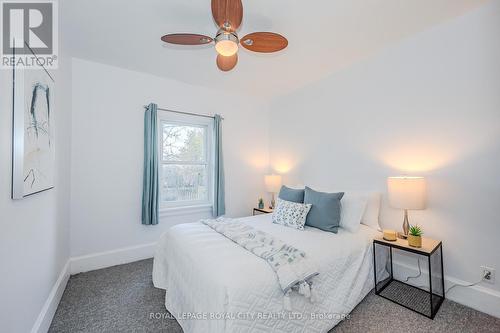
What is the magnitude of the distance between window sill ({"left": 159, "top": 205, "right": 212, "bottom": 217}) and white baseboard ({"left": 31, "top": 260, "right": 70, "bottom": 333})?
3.92 feet

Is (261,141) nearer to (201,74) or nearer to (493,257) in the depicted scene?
(201,74)

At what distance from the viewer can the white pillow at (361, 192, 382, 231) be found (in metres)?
2.46

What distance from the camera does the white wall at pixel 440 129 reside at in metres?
1.89

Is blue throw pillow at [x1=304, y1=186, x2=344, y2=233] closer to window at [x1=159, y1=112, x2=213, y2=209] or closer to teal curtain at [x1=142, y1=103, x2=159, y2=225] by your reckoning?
window at [x1=159, y1=112, x2=213, y2=209]

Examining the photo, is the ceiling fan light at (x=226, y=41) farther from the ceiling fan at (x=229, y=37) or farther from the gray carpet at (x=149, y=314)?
the gray carpet at (x=149, y=314)

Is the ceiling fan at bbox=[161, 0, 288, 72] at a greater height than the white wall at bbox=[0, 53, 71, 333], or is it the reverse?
the ceiling fan at bbox=[161, 0, 288, 72]

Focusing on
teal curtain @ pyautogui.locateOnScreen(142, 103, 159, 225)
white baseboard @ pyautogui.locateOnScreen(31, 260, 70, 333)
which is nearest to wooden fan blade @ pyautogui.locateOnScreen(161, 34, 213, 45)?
teal curtain @ pyautogui.locateOnScreen(142, 103, 159, 225)

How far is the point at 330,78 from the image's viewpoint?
3.15 meters

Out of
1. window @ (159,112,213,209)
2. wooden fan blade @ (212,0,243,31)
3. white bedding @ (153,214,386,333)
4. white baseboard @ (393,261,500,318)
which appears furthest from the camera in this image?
window @ (159,112,213,209)

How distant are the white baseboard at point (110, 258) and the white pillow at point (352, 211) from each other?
2.53 m

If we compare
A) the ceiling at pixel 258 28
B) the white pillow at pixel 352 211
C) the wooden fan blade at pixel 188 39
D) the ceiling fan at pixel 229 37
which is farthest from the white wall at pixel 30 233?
the white pillow at pixel 352 211

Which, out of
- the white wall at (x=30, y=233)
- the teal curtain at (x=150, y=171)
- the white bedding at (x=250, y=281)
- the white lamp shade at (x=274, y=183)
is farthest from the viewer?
the white lamp shade at (x=274, y=183)

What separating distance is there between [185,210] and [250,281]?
7.47 feet

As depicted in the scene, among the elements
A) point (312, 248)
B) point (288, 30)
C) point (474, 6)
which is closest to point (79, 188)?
point (312, 248)
